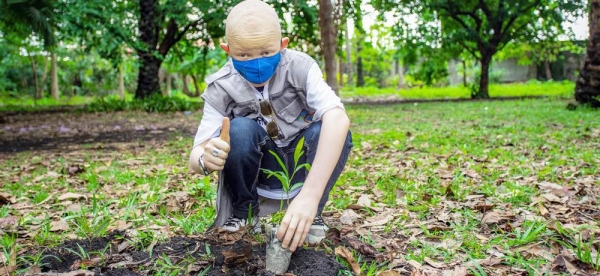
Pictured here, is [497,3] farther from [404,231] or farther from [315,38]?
[404,231]

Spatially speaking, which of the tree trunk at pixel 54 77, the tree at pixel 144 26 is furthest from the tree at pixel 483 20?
the tree trunk at pixel 54 77

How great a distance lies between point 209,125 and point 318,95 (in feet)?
1.65

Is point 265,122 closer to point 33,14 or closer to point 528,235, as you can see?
point 528,235

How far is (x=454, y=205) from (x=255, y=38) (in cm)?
175

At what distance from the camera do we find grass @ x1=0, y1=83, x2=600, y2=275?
2422mm

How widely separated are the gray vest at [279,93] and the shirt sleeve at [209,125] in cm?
3

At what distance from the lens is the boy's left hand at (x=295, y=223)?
1.79m

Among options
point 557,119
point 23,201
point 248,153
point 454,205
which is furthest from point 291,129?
point 557,119

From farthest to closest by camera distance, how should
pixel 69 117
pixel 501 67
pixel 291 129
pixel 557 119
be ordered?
pixel 501 67
pixel 69 117
pixel 557 119
pixel 291 129

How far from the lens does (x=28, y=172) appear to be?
478cm

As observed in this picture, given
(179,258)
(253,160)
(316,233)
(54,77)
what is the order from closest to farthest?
(179,258)
(253,160)
(316,233)
(54,77)

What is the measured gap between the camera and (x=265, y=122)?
2350 millimetres

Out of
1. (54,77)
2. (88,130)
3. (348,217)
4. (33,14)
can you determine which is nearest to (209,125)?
(348,217)

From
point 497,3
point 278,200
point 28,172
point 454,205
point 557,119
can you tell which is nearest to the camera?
point 278,200
